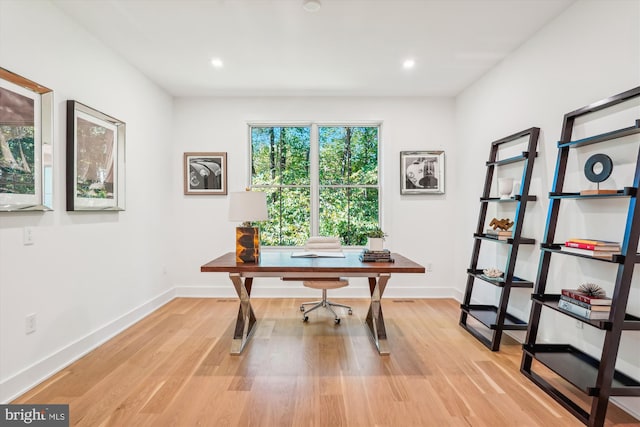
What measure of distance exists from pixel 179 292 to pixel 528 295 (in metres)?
4.07

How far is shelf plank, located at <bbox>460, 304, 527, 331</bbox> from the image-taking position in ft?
9.59

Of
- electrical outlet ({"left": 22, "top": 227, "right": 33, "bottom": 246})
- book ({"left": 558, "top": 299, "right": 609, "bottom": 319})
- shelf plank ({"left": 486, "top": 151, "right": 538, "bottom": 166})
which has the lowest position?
book ({"left": 558, "top": 299, "right": 609, "bottom": 319})

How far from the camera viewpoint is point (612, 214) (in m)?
2.17

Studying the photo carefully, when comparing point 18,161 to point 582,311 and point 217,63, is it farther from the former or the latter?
point 582,311

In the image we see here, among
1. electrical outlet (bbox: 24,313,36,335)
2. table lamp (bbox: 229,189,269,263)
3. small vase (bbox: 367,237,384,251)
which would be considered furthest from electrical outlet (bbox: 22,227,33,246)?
small vase (bbox: 367,237,384,251)

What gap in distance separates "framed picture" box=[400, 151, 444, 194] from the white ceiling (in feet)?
2.91

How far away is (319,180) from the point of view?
15.7 ft

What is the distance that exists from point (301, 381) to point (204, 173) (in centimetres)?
317

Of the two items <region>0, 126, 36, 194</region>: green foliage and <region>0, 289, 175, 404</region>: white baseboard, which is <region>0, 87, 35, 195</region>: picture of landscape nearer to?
<region>0, 126, 36, 194</region>: green foliage

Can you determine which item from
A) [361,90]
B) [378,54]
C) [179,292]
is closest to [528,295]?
[378,54]

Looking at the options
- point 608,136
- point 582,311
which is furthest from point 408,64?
point 582,311

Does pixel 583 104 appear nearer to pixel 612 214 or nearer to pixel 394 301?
pixel 612 214

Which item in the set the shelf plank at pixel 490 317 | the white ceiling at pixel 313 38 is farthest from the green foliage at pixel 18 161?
the shelf plank at pixel 490 317

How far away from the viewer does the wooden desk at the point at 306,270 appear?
2609 millimetres
